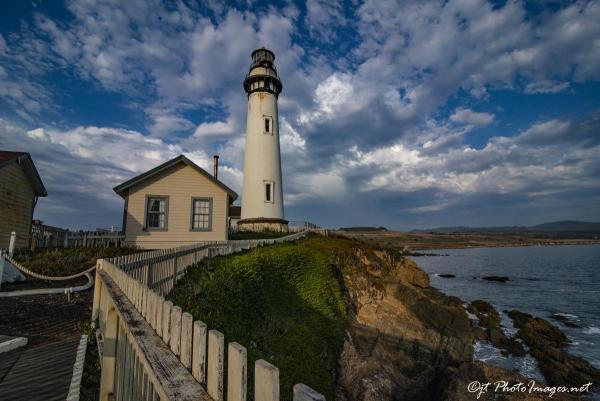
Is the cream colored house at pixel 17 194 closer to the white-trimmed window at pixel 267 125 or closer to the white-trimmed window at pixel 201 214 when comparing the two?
the white-trimmed window at pixel 201 214

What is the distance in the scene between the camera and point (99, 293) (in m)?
6.40

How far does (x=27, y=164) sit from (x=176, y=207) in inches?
334

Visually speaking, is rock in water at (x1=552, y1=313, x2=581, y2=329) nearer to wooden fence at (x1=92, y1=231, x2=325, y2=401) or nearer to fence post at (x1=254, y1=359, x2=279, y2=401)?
wooden fence at (x1=92, y1=231, x2=325, y2=401)

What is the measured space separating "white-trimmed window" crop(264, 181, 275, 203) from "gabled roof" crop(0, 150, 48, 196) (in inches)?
601

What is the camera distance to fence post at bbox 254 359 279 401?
1161mm

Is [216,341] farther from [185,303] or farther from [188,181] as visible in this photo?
[188,181]

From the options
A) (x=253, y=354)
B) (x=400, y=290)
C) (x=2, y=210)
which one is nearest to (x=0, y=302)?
(x=253, y=354)

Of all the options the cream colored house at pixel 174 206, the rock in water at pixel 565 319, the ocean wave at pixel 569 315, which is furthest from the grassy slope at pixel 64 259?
the ocean wave at pixel 569 315

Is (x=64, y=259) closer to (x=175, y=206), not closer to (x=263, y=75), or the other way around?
(x=175, y=206)

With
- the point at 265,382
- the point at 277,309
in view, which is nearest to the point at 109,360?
the point at 265,382

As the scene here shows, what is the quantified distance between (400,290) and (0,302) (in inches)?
754

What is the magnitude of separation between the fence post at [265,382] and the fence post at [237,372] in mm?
132

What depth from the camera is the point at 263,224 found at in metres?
27.4

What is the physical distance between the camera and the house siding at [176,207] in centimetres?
1697
